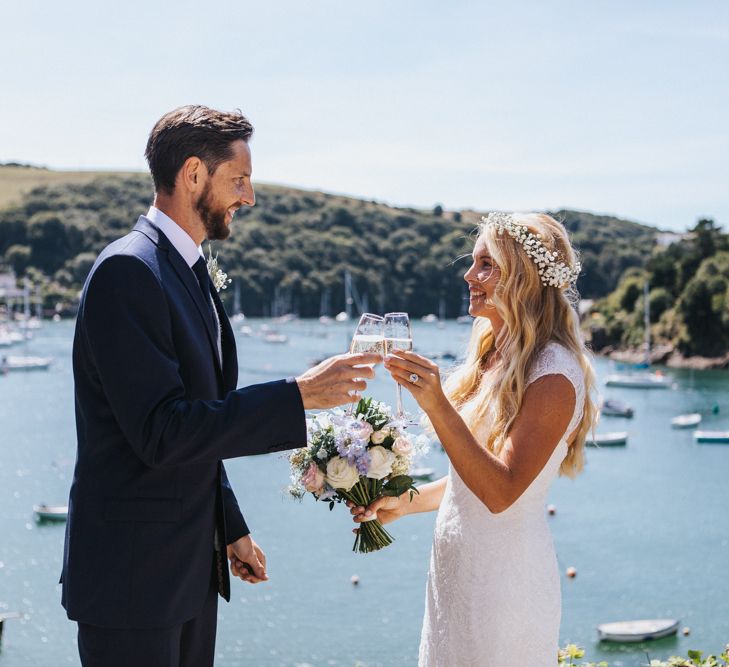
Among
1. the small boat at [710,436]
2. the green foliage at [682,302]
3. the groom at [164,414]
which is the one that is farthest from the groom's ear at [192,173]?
the green foliage at [682,302]

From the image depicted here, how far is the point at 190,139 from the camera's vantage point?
2.60 meters

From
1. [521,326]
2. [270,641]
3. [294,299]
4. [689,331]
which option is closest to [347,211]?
[294,299]

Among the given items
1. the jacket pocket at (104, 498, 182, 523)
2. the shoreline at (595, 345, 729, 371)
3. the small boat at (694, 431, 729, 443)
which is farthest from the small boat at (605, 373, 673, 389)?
the jacket pocket at (104, 498, 182, 523)

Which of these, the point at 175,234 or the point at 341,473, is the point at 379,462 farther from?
the point at 175,234

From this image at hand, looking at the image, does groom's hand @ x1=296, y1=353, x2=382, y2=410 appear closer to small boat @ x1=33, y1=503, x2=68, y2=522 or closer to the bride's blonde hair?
the bride's blonde hair

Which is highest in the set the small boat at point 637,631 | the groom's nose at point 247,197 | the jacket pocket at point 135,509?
the groom's nose at point 247,197

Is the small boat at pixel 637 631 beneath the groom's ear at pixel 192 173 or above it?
beneath

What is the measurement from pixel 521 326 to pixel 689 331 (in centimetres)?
7641

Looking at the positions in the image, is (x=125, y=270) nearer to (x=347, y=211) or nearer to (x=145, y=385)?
(x=145, y=385)

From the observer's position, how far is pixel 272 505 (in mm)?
35250

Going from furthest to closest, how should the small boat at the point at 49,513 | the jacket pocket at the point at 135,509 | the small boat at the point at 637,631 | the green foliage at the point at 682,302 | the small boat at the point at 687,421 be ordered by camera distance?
the green foliage at the point at 682,302
the small boat at the point at 687,421
the small boat at the point at 49,513
the small boat at the point at 637,631
the jacket pocket at the point at 135,509

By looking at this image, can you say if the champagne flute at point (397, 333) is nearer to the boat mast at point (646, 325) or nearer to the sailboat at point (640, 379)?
the sailboat at point (640, 379)

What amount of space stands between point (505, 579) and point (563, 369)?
0.77 m

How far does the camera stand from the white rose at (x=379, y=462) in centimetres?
315
